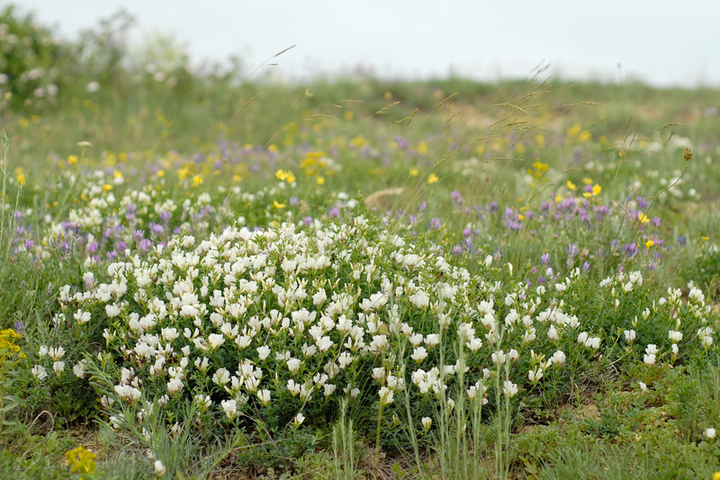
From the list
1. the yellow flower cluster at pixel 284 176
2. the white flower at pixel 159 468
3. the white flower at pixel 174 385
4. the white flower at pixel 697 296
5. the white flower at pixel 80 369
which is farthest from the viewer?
the yellow flower cluster at pixel 284 176

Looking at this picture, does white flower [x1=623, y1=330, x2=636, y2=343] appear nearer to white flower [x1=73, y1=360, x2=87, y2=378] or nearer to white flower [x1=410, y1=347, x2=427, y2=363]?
white flower [x1=410, y1=347, x2=427, y2=363]

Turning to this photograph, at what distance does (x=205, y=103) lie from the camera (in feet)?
42.8

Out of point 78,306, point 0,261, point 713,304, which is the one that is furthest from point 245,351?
point 713,304

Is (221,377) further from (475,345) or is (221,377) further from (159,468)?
(475,345)

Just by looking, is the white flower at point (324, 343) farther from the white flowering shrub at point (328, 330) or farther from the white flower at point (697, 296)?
the white flower at point (697, 296)

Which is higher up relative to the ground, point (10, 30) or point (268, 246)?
point (10, 30)

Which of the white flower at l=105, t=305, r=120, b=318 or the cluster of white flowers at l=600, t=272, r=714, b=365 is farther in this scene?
the cluster of white flowers at l=600, t=272, r=714, b=365

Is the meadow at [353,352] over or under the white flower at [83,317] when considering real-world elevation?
under

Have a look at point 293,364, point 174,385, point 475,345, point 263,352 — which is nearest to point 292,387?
point 293,364

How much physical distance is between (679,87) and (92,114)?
16.6 m

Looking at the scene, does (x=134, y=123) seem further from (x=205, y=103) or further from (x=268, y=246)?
(x=268, y=246)

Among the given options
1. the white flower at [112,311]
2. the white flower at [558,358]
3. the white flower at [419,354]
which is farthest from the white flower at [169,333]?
the white flower at [558,358]

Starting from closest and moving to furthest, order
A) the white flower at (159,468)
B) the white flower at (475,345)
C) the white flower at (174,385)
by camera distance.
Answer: the white flower at (159,468) < the white flower at (174,385) < the white flower at (475,345)

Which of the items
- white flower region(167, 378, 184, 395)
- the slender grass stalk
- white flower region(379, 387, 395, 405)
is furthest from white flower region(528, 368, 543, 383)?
white flower region(167, 378, 184, 395)
